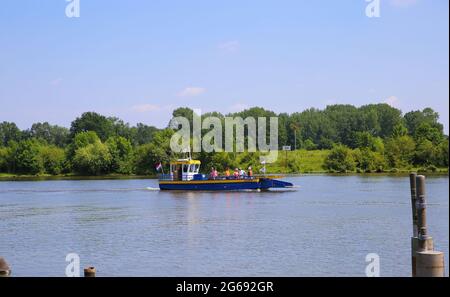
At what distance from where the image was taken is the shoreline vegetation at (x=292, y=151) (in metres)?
112

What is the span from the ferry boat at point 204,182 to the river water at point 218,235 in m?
10.5

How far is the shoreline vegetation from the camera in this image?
4397 inches

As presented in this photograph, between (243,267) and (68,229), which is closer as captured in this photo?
(243,267)

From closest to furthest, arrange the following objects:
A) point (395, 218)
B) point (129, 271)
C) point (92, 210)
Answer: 1. point (129, 271)
2. point (395, 218)
3. point (92, 210)

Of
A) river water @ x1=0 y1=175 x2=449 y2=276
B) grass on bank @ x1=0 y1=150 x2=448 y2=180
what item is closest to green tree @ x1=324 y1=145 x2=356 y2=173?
grass on bank @ x1=0 y1=150 x2=448 y2=180

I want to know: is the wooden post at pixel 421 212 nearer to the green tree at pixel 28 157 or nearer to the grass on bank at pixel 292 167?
the grass on bank at pixel 292 167

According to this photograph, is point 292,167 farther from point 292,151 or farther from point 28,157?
point 28,157

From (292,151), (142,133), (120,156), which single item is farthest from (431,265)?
(142,133)

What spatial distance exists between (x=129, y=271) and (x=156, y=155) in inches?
3619

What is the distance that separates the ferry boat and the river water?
34.4 feet
